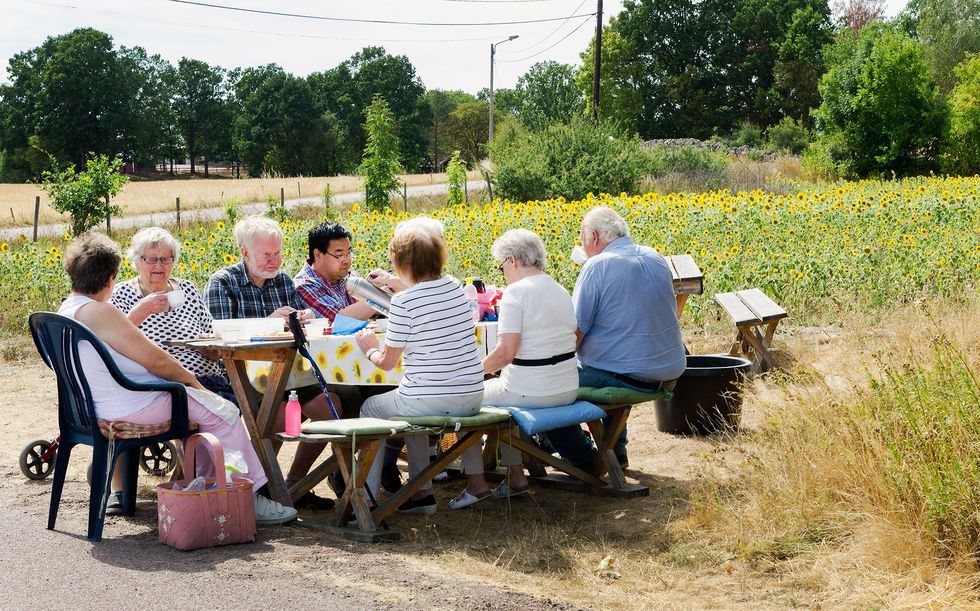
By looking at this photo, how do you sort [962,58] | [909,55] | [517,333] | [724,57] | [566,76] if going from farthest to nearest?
[566,76]
[724,57]
[962,58]
[909,55]
[517,333]

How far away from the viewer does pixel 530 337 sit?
535 centimetres

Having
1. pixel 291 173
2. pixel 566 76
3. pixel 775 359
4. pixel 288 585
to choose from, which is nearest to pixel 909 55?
pixel 775 359

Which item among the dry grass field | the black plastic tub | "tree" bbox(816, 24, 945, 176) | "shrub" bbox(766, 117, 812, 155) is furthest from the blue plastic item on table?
"shrub" bbox(766, 117, 812, 155)

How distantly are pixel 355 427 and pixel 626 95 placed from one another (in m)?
60.9

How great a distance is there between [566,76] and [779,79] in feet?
116

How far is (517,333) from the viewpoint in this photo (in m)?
5.32

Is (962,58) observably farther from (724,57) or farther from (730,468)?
(730,468)

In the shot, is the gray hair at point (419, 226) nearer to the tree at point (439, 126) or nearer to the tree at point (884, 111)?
the tree at point (884, 111)

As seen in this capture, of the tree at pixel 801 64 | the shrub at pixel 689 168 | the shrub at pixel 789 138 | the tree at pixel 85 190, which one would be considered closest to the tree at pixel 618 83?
the tree at pixel 801 64

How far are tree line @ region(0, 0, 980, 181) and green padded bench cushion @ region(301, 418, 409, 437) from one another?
1170 inches

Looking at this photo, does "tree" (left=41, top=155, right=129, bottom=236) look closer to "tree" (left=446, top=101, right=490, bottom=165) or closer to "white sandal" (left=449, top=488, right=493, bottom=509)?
"white sandal" (left=449, top=488, right=493, bottom=509)

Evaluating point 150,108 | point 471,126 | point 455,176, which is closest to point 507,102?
point 471,126

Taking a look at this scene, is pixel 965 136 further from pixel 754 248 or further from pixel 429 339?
pixel 429 339

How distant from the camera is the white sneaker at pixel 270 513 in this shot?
504 cm
